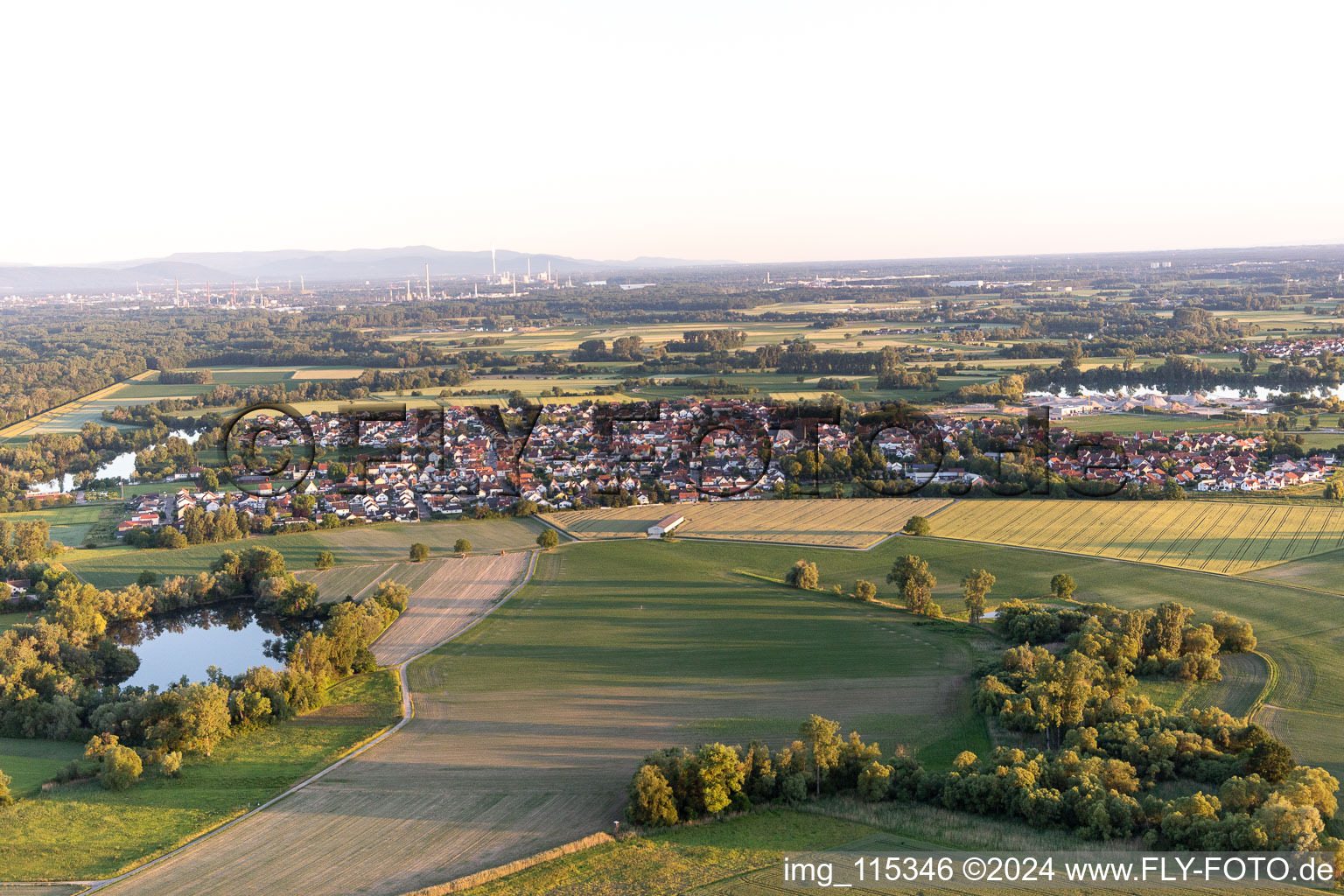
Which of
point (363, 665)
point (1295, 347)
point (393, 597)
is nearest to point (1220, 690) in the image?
point (363, 665)

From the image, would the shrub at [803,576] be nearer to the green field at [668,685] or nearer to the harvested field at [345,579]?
the green field at [668,685]

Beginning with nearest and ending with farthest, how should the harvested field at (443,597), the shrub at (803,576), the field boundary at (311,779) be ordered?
the field boundary at (311,779), the harvested field at (443,597), the shrub at (803,576)

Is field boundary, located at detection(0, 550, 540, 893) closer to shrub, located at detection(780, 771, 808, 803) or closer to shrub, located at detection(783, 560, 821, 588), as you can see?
shrub, located at detection(783, 560, 821, 588)

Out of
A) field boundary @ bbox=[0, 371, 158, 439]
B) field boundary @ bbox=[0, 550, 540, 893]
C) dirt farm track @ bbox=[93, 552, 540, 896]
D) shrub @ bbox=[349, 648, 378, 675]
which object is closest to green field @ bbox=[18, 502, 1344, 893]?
dirt farm track @ bbox=[93, 552, 540, 896]

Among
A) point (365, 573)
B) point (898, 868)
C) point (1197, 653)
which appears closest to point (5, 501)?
point (365, 573)

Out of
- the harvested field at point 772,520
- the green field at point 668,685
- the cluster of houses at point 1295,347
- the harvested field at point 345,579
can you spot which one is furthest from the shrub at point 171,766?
the cluster of houses at point 1295,347
